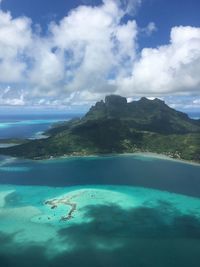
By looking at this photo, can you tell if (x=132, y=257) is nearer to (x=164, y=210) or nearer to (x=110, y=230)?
(x=110, y=230)

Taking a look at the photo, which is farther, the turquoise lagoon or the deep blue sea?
the turquoise lagoon

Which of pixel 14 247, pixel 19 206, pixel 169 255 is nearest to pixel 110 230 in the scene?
pixel 169 255

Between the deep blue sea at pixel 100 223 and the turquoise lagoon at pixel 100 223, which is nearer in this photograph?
the deep blue sea at pixel 100 223

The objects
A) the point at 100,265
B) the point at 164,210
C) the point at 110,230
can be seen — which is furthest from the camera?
the point at 164,210

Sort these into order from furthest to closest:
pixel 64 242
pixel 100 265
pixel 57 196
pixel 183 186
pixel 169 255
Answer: pixel 183 186 < pixel 57 196 < pixel 64 242 < pixel 169 255 < pixel 100 265

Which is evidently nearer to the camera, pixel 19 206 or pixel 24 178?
pixel 19 206
